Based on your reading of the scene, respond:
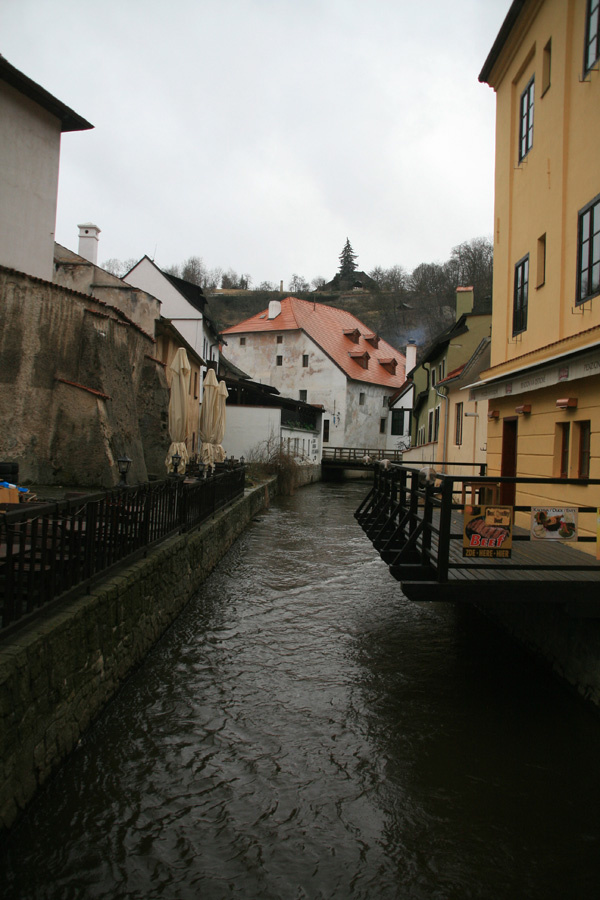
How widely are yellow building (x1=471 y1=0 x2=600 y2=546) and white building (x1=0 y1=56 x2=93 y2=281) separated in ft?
31.1

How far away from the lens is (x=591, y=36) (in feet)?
26.0

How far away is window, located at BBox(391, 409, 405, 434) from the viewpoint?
178 ft

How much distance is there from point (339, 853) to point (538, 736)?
8.50 ft

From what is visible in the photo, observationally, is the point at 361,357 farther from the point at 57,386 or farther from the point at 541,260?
the point at 541,260

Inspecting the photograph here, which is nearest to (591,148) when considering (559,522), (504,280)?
(504,280)

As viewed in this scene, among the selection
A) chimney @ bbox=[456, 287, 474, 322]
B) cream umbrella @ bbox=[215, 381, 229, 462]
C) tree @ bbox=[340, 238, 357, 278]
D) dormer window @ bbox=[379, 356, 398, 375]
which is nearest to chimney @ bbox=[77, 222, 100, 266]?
cream umbrella @ bbox=[215, 381, 229, 462]

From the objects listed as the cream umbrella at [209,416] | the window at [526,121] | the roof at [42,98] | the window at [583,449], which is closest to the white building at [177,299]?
the cream umbrella at [209,416]

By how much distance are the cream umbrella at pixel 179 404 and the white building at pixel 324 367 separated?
35993 millimetres

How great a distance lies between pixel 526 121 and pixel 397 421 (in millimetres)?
44567

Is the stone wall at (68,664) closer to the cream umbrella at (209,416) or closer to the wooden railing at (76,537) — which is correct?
the wooden railing at (76,537)

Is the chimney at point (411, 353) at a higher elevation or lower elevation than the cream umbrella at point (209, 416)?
higher

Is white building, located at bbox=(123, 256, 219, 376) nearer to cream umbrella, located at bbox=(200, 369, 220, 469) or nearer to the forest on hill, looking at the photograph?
cream umbrella, located at bbox=(200, 369, 220, 469)

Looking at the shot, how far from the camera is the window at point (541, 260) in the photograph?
9593 mm

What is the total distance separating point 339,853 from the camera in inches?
169
